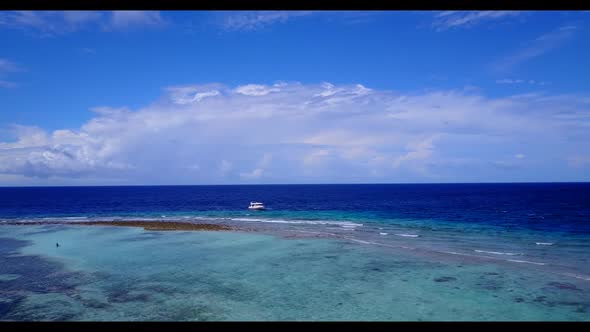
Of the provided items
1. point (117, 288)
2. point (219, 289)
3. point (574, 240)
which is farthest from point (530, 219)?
point (117, 288)

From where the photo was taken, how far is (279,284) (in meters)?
17.4

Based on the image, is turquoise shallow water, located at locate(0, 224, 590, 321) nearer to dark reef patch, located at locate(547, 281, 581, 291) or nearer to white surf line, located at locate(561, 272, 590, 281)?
dark reef patch, located at locate(547, 281, 581, 291)

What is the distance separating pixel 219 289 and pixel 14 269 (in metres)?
13.7

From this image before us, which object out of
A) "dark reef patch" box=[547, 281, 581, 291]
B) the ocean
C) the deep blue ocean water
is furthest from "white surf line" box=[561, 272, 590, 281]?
the deep blue ocean water

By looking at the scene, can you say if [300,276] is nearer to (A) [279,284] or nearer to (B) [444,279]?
(A) [279,284]

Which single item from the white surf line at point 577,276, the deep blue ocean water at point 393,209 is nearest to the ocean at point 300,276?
the white surf line at point 577,276

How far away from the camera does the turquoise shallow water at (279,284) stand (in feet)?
45.8

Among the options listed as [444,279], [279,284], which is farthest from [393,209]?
[279,284]

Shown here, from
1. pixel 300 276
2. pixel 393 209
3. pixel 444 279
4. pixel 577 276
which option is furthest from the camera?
pixel 393 209

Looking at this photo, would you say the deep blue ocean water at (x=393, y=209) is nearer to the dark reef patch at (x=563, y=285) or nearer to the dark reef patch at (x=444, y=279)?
the dark reef patch at (x=563, y=285)

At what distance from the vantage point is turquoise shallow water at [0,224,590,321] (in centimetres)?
1395

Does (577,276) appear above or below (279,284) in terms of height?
above

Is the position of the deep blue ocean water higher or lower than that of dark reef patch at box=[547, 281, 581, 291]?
higher

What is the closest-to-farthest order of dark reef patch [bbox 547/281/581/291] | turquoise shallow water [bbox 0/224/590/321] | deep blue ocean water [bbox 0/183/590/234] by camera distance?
turquoise shallow water [bbox 0/224/590/321] < dark reef patch [bbox 547/281/581/291] < deep blue ocean water [bbox 0/183/590/234]
